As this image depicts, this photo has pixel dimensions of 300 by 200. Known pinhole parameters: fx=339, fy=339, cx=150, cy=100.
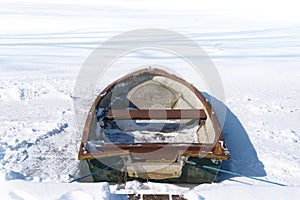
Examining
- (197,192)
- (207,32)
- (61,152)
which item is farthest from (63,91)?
(207,32)

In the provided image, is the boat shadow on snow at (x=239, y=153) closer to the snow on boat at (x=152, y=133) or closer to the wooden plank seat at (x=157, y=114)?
the snow on boat at (x=152, y=133)

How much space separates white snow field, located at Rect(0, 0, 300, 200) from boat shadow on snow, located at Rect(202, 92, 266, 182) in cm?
1

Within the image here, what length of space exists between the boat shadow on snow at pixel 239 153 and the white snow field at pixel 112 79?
15 mm

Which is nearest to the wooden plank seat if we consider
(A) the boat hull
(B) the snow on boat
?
(B) the snow on boat

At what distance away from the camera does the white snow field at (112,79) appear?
3425 mm

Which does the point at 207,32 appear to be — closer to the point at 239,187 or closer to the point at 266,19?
the point at 266,19

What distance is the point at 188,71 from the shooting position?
9.12m

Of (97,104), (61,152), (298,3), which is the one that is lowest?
(61,152)

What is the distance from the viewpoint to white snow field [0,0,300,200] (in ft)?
11.2

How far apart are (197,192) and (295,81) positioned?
6233 mm

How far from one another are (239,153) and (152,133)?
1370mm

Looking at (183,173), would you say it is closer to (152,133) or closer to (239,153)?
(239,153)

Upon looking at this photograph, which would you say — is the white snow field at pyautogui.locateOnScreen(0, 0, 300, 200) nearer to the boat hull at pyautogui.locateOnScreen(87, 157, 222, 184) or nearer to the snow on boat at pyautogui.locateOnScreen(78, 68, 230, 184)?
the boat hull at pyautogui.locateOnScreen(87, 157, 222, 184)

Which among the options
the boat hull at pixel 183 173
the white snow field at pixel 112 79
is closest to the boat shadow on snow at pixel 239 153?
the white snow field at pixel 112 79
